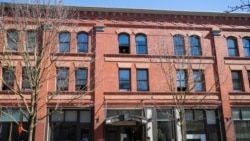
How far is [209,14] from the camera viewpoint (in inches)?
985

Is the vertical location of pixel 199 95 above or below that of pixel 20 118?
above

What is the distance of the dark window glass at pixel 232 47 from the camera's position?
25016 millimetres

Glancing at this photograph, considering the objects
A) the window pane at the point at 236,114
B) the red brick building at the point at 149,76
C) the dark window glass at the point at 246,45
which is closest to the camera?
the red brick building at the point at 149,76

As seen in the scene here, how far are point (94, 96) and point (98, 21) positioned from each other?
5.92 meters

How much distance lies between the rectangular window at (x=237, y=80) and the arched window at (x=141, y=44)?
7.23 metres

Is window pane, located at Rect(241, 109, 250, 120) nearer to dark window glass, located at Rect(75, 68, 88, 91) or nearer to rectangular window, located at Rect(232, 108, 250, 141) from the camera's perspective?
rectangular window, located at Rect(232, 108, 250, 141)

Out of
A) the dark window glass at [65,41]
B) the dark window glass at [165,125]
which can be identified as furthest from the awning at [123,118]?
the dark window glass at [65,41]

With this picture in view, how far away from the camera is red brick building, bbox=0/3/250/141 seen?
2144 cm

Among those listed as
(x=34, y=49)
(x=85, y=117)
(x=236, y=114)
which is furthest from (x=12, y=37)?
(x=236, y=114)

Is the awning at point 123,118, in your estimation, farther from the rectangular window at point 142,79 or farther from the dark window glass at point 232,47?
the dark window glass at point 232,47

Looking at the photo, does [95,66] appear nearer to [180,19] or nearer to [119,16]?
[119,16]

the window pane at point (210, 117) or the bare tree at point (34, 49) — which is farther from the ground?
the bare tree at point (34, 49)

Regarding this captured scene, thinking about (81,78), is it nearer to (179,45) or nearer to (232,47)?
(179,45)

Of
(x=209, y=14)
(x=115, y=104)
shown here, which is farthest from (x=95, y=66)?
(x=209, y=14)
